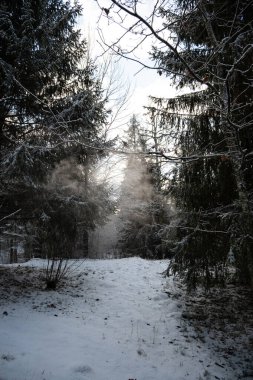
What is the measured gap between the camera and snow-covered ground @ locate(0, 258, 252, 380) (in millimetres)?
4629

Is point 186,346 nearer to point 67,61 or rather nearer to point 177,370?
point 177,370

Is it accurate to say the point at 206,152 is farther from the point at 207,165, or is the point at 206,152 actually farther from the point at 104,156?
the point at 104,156

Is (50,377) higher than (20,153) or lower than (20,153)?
lower

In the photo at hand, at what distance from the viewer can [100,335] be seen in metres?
5.88

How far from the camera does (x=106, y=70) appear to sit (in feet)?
42.3

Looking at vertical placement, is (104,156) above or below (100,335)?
above

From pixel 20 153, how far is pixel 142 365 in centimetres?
501

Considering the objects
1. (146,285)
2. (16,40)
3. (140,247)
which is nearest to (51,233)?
(146,285)

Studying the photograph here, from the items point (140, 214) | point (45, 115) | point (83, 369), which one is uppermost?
point (45, 115)

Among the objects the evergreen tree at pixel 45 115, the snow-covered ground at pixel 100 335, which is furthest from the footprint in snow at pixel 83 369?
the evergreen tree at pixel 45 115

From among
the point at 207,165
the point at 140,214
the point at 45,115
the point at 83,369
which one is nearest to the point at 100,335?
the point at 83,369

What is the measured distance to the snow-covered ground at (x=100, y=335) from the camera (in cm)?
463

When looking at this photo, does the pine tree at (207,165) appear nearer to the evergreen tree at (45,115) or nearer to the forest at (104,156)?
the forest at (104,156)

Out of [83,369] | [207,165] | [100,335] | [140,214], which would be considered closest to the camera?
[83,369]
